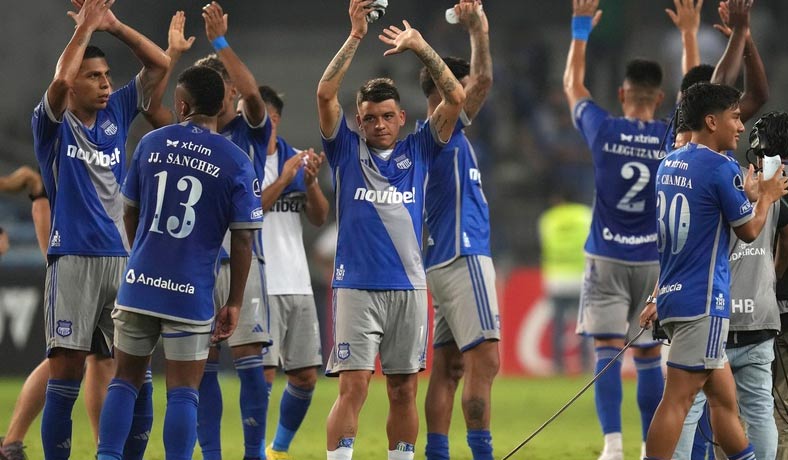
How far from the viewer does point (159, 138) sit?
616 centimetres

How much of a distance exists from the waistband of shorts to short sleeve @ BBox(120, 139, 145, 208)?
3154 millimetres

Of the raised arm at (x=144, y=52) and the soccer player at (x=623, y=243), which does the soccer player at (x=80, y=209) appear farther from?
the soccer player at (x=623, y=243)

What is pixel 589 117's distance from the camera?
28.5ft

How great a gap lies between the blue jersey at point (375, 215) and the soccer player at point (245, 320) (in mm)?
812

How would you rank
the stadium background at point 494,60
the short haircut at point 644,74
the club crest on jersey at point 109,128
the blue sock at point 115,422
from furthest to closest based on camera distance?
the stadium background at point 494,60
the short haircut at point 644,74
the club crest on jersey at point 109,128
the blue sock at point 115,422

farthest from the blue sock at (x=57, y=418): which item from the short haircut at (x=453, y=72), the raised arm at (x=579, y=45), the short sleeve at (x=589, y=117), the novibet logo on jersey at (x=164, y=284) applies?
the raised arm at (x=579, y=45)

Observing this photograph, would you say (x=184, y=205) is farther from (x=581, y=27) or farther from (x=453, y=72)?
(x=581, y=27)

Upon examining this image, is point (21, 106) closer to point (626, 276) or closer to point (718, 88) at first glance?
point (626, 276)

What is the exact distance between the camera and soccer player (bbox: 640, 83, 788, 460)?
5.97 metres

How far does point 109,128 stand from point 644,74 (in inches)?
148

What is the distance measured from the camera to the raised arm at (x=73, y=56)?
21.0 ft

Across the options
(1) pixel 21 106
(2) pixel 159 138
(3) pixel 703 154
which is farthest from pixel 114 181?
(1) pixel 21 106

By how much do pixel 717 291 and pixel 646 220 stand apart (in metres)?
2.41

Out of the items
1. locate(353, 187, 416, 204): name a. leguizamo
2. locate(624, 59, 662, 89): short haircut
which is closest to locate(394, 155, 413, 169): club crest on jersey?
locate(353, 187, 416, 204): name a. leguizamo
